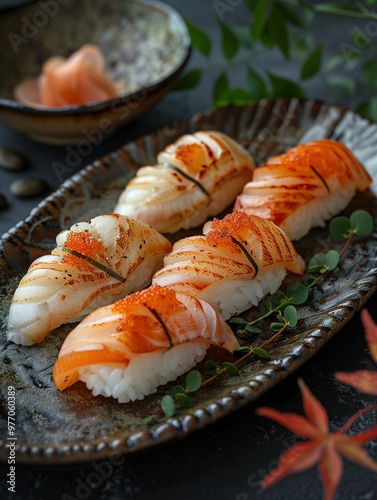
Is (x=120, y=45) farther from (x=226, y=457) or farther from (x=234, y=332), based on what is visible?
(x=226, y=457)

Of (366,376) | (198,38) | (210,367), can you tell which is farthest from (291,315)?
(198,38)

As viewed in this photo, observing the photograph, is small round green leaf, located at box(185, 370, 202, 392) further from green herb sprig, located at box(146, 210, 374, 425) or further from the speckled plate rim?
the speckled plate rim

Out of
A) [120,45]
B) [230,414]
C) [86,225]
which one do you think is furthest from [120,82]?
[230,414]

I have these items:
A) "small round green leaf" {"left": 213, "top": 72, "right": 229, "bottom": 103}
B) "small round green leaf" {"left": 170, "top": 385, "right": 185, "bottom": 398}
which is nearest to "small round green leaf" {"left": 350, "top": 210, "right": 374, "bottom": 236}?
"small round green leaf" {"left": 170, "top": 385, "right": 185, "bottom": 398}

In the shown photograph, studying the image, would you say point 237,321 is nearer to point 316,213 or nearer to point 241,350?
point 241,350

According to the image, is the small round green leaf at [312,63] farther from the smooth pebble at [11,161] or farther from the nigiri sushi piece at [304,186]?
the smooth pebble at [11,161]

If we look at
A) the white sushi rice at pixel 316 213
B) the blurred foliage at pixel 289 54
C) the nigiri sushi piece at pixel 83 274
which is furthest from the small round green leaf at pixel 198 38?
the nigiri sushi piece at pixel 83 274

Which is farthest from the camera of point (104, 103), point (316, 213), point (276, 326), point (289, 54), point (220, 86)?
point (220, 86)
